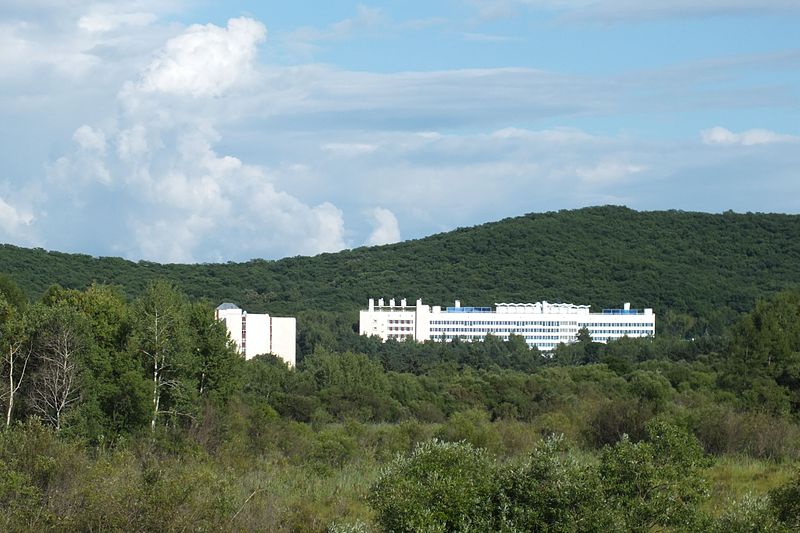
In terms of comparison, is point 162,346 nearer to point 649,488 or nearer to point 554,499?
point 649,488

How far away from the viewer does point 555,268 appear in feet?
435

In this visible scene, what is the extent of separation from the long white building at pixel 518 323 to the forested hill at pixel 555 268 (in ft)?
17.4

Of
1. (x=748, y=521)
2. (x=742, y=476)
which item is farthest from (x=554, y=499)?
(x=742, y=476)

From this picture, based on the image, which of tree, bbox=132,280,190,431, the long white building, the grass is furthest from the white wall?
the grass

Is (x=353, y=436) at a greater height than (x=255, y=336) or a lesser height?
lesser

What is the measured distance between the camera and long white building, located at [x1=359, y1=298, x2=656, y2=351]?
110750 mm

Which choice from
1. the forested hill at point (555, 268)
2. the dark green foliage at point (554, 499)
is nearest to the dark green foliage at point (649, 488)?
the dark green foliage at point (554, 499)

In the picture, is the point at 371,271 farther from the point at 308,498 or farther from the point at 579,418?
the point at 308,498

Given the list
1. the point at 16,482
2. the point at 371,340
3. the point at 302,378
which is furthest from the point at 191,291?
the point at 16,482

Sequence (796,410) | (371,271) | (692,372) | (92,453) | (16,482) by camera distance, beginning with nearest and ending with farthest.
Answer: (16,482) < (92,453) < (796,410) < (692,372) < (371,271)

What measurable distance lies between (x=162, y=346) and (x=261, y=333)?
50442 mm

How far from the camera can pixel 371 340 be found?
94.5m

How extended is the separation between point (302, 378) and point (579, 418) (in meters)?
22.7

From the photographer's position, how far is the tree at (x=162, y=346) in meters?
31.0
